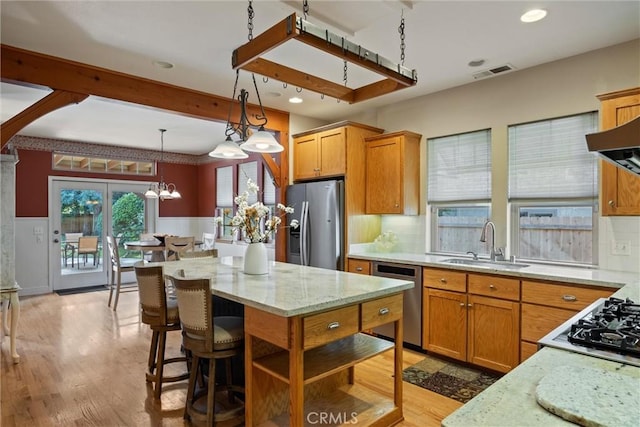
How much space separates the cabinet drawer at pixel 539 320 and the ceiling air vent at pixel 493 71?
7.03 feet

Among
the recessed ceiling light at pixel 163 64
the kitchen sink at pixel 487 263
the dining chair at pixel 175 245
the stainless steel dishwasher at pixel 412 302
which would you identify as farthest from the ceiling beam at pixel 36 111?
the kitchen sink at pixel 487 263

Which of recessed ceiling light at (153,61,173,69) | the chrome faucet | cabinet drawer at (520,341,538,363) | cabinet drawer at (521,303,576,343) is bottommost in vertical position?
cabinet drawer at (520,341,538,363)

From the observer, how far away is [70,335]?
13.9ft

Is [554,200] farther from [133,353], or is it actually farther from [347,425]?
[133,353]

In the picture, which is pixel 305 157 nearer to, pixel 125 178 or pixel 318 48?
pixel 318 48

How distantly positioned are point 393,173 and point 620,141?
313cm

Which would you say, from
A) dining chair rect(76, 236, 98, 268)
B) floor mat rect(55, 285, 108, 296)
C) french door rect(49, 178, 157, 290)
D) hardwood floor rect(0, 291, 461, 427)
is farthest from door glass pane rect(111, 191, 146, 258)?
hardwood floor rect(0, 291, 461, 427)

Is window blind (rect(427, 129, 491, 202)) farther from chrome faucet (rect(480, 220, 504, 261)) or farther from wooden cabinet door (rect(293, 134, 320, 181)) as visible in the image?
wooden cabinet door (rect(293, 134, 320, 181))

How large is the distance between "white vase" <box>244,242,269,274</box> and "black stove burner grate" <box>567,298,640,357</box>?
2.02 m

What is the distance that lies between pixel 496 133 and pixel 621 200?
136cm

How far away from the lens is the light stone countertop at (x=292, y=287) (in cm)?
198

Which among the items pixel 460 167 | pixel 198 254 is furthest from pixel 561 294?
pixel 198 254

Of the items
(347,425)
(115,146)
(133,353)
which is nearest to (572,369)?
(347,425)

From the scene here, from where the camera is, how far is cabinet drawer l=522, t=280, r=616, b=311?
262cm
